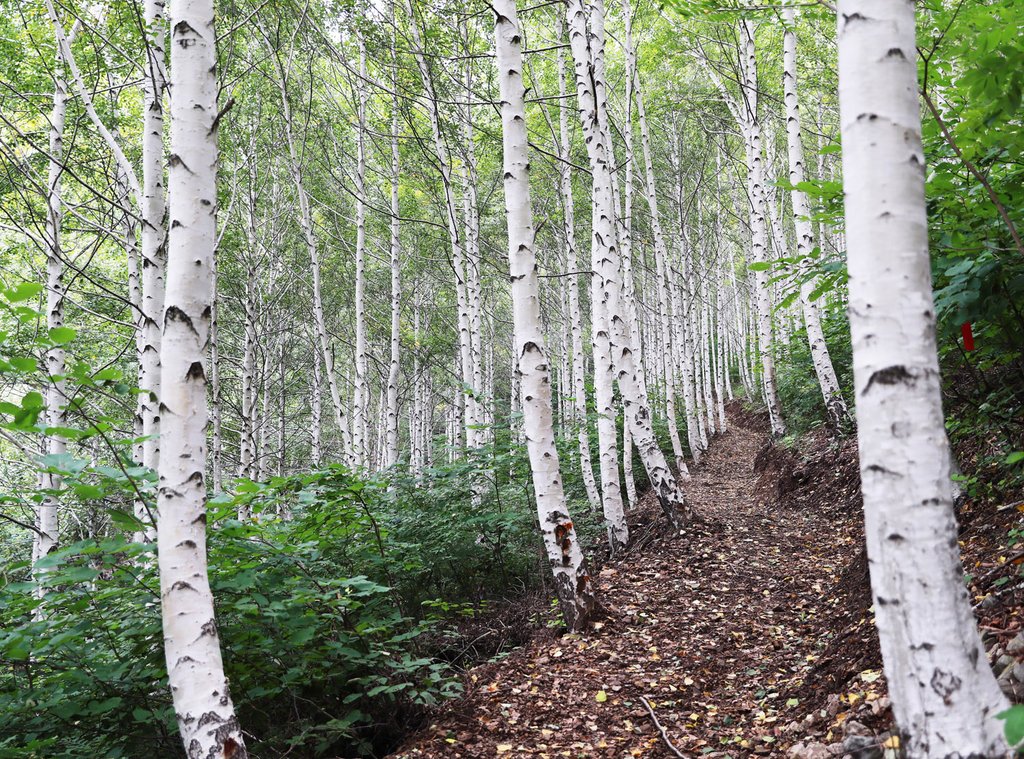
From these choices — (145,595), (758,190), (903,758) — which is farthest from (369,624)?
(758,190)

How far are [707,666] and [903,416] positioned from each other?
3033mm

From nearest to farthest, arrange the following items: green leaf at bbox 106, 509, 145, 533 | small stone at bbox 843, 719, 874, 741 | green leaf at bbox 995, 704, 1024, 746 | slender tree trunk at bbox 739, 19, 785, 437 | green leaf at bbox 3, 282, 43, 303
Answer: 1. green leaf at bbox 995, 704, 1024, 746
2. green leaf at bbox 3, 282, 43, 303
3. small stone at bbox 843, 719, 874, 741
4. green leaf at bbox 106, 509, 145, 533
5. slender tree trunk at bbox 739, 19, 785, 437

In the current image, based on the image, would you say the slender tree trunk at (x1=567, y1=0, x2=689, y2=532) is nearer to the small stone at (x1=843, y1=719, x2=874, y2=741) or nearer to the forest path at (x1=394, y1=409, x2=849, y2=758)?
the forest path at (x1=394, y1=409, x2=849, y2=758)

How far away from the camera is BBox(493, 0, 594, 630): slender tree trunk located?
4645 mm

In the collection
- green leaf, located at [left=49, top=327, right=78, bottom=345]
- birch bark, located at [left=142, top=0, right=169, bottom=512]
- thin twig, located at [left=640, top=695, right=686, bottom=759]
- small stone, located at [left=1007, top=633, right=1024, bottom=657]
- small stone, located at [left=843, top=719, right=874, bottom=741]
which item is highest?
birch bark, located at [left=142, top=0, right=169, bottom=512]

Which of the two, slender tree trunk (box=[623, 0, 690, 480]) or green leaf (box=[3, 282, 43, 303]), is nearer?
green leaf (box=[3, 282, 43, 303])

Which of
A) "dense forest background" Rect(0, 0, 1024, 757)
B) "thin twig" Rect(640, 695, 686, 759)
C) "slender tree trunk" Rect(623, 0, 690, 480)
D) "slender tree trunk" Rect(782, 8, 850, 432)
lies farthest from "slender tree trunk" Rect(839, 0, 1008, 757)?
"slender tree trunk" Rect(623, 0, 690, 480)

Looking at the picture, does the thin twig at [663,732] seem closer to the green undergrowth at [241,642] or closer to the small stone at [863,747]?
the small stone at [863,747]

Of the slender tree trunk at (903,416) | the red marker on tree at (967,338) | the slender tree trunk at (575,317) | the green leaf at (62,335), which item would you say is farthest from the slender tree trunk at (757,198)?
the green leaf at (62,335)

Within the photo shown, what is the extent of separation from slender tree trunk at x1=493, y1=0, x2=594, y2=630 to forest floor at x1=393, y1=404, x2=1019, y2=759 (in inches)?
15.9

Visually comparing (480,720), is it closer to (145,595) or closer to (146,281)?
(145,595)

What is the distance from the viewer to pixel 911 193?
1.54m

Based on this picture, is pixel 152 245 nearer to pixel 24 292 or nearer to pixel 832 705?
pixel 24 292

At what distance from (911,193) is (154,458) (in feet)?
18.8
